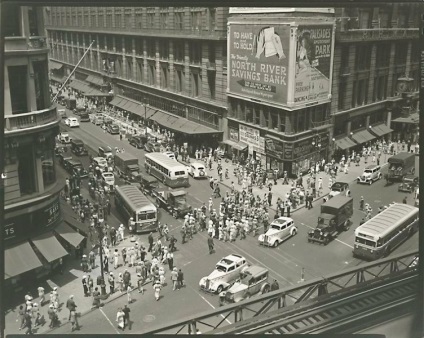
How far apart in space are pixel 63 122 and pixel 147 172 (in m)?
4.27

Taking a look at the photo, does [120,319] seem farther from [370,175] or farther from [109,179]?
[370,175]

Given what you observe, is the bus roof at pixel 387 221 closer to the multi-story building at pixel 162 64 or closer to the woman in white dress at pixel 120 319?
the multi-story building at pixel 162 64

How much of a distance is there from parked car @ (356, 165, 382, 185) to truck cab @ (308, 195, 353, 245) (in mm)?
1050

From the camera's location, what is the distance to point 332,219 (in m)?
18.1

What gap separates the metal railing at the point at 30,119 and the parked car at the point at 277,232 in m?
8.88

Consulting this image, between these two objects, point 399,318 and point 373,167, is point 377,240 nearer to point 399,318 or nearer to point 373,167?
point 373,167

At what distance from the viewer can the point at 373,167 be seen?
19453 mm

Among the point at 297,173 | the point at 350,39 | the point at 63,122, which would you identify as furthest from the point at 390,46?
the point at 63,122

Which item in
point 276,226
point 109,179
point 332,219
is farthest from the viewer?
point 109,179

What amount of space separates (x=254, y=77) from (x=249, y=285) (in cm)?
697

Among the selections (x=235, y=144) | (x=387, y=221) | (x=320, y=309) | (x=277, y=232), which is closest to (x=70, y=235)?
(x=235, y=144)

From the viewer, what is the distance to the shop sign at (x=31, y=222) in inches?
484

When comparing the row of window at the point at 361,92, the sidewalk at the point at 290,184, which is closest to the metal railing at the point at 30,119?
the sidewalk at the point at 290,184

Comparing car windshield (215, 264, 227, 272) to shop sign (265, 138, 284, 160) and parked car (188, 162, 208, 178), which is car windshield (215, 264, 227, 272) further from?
shop sign (265, 138, 284, 160)
